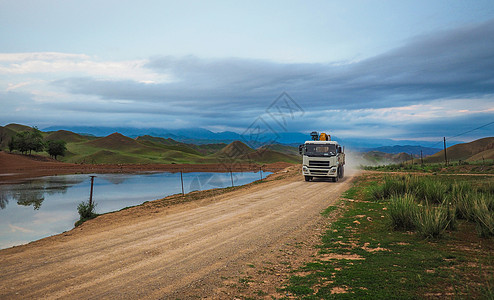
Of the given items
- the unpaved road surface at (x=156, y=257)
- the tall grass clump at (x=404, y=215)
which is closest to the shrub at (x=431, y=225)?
the tall grass clump at (x=404, y=215)

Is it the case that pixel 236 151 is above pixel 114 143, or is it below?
below

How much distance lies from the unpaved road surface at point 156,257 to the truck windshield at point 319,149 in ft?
48.2

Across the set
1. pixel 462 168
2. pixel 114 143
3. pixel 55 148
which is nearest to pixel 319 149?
pixel 462 168

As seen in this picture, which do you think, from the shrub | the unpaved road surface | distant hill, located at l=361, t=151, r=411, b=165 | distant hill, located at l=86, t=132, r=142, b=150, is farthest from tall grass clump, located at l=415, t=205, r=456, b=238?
distant hill, located at l=86, t=132, r=142, b=150

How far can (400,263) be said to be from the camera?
702 cm

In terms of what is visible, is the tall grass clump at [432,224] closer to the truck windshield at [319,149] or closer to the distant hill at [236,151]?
the truck windshield at [319,149]

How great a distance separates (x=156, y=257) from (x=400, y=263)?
5952 millimetres

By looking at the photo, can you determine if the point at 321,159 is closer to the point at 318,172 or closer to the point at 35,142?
the point at 318,172

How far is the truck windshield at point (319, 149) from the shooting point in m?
28.1

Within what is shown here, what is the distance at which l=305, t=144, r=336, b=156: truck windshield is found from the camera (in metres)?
28.1

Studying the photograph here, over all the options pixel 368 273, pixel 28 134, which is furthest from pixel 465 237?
pixel 28 134

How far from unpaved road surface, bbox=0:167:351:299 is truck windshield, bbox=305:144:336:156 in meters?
14.7

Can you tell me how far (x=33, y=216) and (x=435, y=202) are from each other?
23.2 metres

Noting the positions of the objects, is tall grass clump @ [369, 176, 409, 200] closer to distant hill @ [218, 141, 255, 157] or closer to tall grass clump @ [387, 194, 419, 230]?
tall grass clump @ [387, 194, 419, 230]
